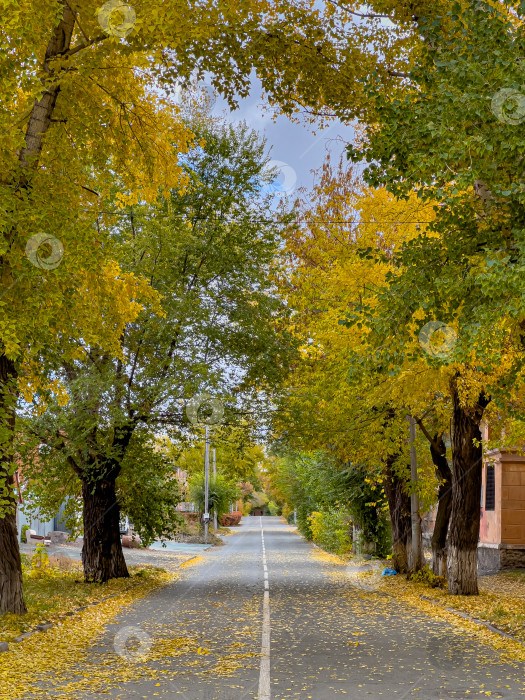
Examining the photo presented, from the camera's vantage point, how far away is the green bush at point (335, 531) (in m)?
38.1

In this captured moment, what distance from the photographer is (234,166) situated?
2055 centimetres

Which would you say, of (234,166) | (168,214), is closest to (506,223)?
(168,214)

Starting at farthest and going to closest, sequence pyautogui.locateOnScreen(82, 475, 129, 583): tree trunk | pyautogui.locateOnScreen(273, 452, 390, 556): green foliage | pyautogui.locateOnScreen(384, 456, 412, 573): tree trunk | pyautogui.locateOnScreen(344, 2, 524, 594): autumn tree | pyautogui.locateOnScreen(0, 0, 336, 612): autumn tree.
→ pyautogui.locateOnScreen(273, 452, 390, 556): green foliage → pyautogui.locateOnScreen(384, 456, 412, 573): tree trunk → pyautogui.locateOnScreen(82, 475, 129, 583): tree trunk → pyautogui.locateOnScreen(0, 0, 336, 612): autumn tree → pyautogui.locateOnScreen(344, 2, 524, 594): autumn tree

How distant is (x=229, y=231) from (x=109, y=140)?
8231mm

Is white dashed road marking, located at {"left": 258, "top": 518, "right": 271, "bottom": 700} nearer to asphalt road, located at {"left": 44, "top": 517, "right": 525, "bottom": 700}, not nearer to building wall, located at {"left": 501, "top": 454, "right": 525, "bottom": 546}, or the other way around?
asphalt road, located at {"left": 44, "top": 517, "right": 525, "bottom": 700}

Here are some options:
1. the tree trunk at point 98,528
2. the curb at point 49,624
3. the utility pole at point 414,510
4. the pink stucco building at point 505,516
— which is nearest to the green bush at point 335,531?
the pink stucco building at point 505,516

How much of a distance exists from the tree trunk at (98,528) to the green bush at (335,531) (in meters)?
17.9

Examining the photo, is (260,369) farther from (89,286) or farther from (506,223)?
(506,223)

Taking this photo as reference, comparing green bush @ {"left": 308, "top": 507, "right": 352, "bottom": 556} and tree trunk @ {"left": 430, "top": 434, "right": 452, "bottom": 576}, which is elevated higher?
tree trunk @ {"left": 430, "top": 434, "right": 452, "bottom": 576}

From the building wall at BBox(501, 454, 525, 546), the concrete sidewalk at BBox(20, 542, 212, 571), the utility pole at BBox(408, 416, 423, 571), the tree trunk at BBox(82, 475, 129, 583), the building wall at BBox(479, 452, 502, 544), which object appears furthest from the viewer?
the concrete sidewalk at BBox(20, 542, 212, 571)

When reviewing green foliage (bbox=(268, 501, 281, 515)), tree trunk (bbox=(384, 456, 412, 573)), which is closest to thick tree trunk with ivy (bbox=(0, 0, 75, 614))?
tree trunk (bbox=(384, 456, 412, 573))

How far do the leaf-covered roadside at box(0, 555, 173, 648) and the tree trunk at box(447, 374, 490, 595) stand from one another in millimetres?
7381

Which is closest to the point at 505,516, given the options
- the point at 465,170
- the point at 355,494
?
the point at 355,494

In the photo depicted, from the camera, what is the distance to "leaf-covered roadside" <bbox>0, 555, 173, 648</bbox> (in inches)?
470
